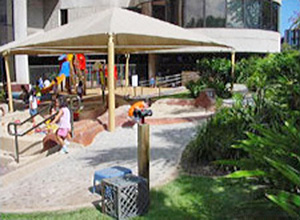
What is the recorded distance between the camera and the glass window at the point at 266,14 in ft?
96.7

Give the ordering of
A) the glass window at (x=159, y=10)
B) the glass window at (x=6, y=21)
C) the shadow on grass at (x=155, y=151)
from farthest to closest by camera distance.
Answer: the glass window at (x=159, y=10) → the glass window at (x=6, y=21) → the shadow on grass at (x=155, y=151)

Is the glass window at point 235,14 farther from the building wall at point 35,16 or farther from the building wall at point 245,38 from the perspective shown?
the building wall at point 35,16

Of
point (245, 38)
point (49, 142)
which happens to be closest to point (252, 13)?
point (245, 38)

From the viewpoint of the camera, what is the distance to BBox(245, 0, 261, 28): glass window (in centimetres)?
2818

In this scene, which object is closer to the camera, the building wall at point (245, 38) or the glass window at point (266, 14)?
the building wall at point (245, 38)

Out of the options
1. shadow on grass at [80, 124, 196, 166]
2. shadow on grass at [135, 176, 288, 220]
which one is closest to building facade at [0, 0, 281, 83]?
shadow on grass at [80, 124, 196, 166]

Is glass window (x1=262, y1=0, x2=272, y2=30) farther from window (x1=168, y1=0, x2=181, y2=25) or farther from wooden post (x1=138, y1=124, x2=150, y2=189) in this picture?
wooden post (x1=138, y1=124, x2=150, y2=189)

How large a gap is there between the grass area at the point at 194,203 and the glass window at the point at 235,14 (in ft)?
77.4

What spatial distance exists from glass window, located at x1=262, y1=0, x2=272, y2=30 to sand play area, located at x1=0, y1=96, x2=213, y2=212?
69.3 feet

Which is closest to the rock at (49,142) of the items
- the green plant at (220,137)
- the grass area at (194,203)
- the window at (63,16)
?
the green plant at (220,137)

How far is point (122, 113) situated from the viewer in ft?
38.7

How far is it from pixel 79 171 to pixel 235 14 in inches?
941

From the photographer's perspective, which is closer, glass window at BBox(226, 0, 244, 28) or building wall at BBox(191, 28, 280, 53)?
building wall at BBox(191, 28, 280, 53)

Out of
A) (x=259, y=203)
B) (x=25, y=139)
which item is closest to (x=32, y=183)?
(x=259, y=203)
